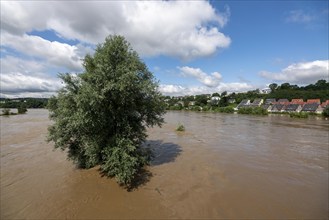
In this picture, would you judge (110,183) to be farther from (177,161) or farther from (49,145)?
(49,145)

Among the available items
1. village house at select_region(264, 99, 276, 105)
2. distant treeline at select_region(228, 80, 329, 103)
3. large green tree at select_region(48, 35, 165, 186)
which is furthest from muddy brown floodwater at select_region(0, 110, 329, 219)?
distant treeline at select_region(228, 80, 329, 103)

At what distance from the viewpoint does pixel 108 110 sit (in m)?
15.2

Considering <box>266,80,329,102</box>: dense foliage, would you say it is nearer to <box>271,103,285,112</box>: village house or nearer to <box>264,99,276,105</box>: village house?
<box>264,99,276,105</box>: village house

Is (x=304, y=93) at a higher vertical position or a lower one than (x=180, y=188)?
higher

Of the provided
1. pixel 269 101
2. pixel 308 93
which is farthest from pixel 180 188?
pixel 308 93

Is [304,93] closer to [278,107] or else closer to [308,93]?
[308,93]

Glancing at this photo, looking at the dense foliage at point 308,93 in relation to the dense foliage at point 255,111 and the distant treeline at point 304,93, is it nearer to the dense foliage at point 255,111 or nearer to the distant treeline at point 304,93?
the distant treeline at point 304,93

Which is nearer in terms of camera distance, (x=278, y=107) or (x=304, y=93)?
(x=278, y=107)

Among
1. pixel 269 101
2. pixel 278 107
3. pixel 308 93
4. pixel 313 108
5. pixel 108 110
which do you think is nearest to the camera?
pixel 108 110

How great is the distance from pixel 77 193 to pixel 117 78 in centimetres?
662

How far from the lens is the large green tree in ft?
45.7

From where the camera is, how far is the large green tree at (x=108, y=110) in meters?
→ 13.9

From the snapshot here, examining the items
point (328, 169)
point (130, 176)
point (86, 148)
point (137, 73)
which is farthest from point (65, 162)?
point (328, 169)

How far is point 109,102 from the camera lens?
1502 centimetres
